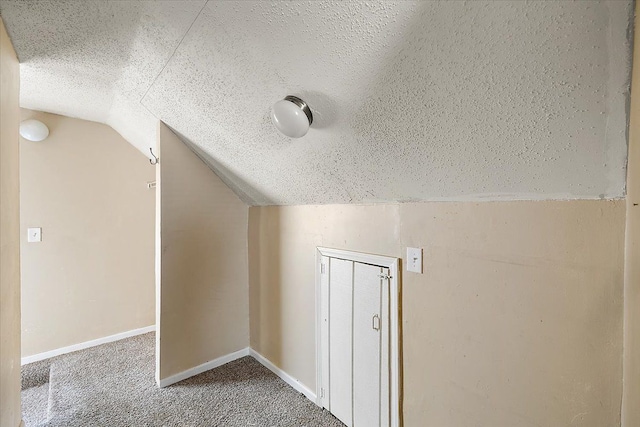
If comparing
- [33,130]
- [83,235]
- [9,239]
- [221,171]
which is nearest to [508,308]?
[221,171]

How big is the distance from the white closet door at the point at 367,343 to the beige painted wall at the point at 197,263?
120 cm

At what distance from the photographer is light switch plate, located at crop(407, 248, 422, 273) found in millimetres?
1297

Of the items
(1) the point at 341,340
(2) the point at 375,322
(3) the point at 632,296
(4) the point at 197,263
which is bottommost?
(1) the point at 341,340

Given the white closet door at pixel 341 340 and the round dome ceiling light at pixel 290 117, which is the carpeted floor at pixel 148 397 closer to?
the white closet door at pixel 341 340

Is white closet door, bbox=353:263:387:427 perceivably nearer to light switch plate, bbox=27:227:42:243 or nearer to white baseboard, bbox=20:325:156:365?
white baseboard, bbox=20:325:156:365

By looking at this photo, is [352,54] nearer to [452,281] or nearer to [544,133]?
[544,133]

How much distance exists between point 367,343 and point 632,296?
41.0 inches

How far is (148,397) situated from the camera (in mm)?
1905

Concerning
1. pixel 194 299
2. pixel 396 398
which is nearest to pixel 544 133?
pixel 396 398

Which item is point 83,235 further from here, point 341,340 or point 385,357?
point 385,357

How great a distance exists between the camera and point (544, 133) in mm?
803

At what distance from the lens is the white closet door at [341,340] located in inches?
63.7

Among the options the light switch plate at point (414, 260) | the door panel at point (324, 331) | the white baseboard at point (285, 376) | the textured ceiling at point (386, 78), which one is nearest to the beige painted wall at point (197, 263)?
the white baseboard at point (285, 376)

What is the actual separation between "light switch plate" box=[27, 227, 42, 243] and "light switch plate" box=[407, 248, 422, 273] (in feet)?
9.37
